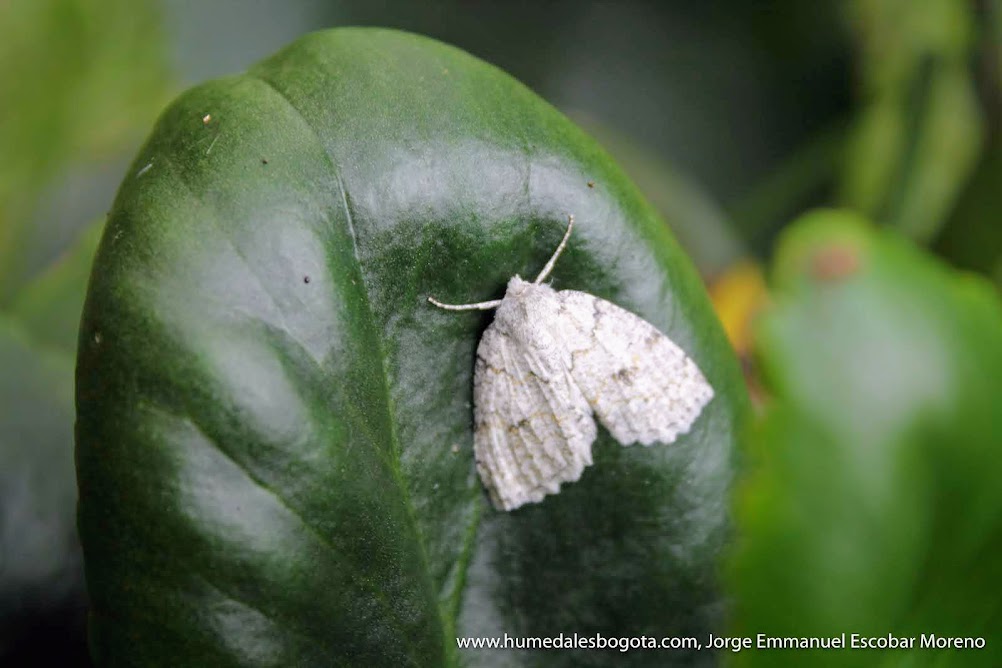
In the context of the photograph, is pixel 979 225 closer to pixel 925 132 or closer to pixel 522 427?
pixel 925 132

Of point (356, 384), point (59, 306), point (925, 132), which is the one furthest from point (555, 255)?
point (925, 132)

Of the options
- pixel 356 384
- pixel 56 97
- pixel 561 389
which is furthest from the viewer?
pixel 56 97

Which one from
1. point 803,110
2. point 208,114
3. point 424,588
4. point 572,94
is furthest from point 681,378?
point 803,110

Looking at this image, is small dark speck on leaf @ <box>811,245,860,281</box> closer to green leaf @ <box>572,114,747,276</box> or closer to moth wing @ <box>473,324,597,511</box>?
moth wing @ <box>473,324,597,511</box>

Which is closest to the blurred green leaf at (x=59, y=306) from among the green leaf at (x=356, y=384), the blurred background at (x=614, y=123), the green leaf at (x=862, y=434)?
the blurred background at (x=614, y=123)

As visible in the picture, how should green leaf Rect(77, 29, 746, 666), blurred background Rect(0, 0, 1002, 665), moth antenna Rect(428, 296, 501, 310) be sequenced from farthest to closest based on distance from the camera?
blurred background Rect(0, 0, 1002, 665) → moth antenna Rect(428, 296, 501, 310) → green leaf Rect(77, 29, 746, 666)

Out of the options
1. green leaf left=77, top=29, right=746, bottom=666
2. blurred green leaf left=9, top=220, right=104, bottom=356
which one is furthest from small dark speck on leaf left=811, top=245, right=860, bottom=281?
blurred green leaf left=9, top=220, right=104, bottom=356

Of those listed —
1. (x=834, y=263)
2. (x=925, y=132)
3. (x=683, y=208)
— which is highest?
(x=834, y=263)
